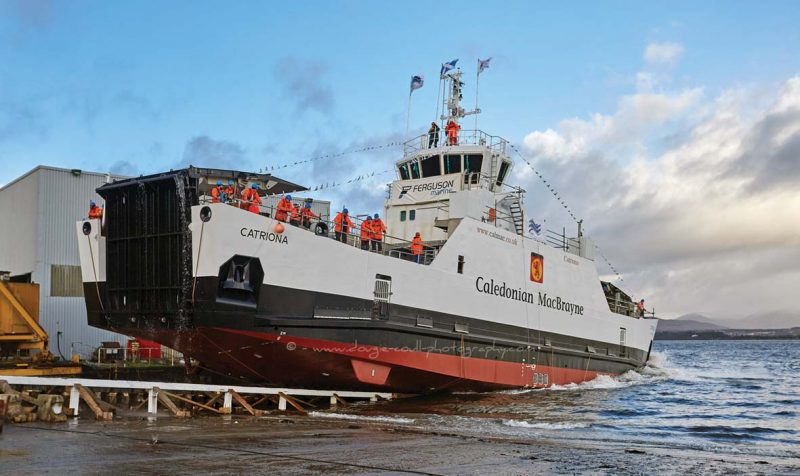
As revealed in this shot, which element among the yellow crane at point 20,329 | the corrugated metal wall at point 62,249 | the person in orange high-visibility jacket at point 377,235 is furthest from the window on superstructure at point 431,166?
the corrugated metal wall at point 62,249

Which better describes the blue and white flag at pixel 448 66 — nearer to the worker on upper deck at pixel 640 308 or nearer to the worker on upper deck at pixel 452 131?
the worker on upper deck at pixel 452 131

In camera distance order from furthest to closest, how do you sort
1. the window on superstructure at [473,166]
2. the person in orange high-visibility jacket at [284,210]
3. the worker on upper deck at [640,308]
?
the worker on upper deck at [640,308]
the window on superstructure at [473,166]
the person in orange high-visibility jacket at [284,210]

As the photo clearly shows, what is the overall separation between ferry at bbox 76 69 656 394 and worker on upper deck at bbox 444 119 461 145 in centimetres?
207

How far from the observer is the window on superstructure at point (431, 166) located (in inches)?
852

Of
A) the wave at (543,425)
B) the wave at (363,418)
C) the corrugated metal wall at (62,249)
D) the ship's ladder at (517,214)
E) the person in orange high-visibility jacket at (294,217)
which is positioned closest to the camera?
the wave at (363,418)

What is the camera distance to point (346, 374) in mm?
15359

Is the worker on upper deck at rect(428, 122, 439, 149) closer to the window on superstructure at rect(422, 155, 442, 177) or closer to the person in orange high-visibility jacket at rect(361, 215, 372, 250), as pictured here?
the window on superstructure at rect(422, 155, 442, 177)

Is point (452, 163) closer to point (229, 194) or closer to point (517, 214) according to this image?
point (517, 214)

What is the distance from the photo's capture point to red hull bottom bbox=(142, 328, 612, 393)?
559 inches

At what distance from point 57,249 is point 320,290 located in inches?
489

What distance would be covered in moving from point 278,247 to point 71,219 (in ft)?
41.0

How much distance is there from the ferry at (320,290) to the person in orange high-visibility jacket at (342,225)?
7.8 inches

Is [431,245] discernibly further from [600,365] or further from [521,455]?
[521,455]

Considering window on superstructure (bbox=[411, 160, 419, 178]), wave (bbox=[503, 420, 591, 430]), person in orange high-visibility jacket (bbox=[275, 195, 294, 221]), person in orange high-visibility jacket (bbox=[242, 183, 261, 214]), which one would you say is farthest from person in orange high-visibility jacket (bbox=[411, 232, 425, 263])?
window on superstructure (bbox=[411, 160, 419, 178])
